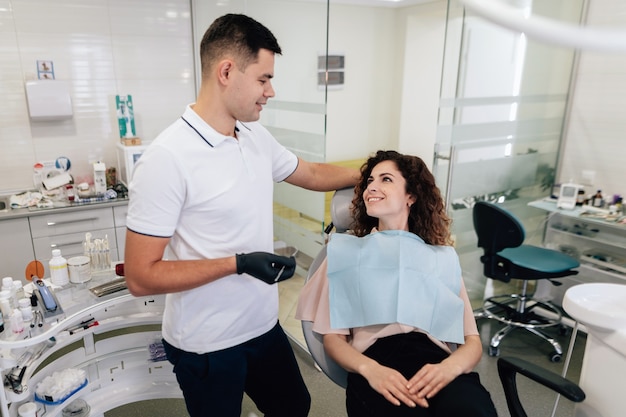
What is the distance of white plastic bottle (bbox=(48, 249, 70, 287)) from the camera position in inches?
69.7

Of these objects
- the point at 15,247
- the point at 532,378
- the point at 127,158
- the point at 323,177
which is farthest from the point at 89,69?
the point at 532,378

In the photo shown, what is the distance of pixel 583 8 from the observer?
3.01m

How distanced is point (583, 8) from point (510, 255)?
5.65 ft

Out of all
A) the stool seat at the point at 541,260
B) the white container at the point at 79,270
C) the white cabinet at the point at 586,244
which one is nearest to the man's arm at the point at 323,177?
the white container at the point at 79,270

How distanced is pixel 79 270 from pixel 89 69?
7.18 feet

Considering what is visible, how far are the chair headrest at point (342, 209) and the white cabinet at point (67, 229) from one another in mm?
2005

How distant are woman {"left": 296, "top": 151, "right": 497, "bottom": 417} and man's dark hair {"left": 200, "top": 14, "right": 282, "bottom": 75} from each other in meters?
0.62

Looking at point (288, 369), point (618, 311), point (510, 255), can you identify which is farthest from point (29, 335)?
point (510, 255)

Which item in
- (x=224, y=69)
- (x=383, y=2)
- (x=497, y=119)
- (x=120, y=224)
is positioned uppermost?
(x=383, y=2)

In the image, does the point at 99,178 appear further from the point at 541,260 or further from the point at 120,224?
the point at 541,260

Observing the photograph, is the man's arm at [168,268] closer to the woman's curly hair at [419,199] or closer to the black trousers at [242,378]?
the black trousers at [242,378]

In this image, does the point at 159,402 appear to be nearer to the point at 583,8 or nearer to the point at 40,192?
the point at 40,192

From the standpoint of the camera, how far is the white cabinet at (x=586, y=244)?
2.82 m

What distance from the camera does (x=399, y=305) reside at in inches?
58.6
